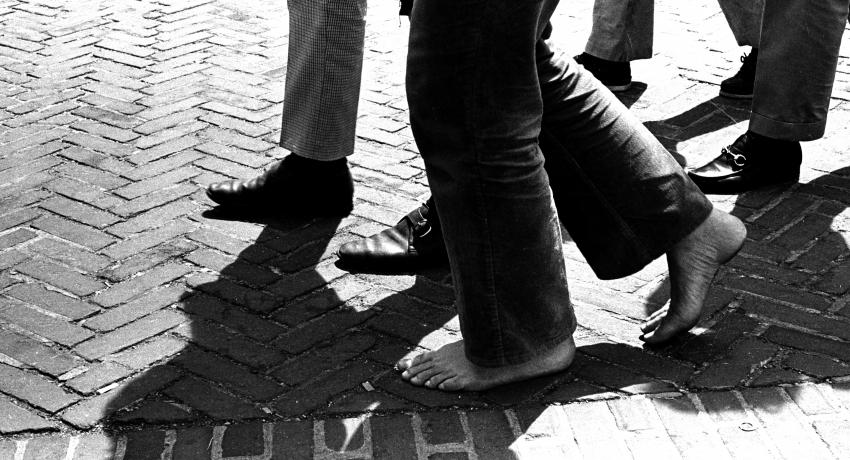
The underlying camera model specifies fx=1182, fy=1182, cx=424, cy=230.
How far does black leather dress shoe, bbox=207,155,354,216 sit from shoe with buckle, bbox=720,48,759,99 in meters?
1.78

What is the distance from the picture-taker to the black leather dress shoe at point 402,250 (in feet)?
11.5

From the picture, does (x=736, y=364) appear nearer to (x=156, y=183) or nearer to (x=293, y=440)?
(x=293, y=440)

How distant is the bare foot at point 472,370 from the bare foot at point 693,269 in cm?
28

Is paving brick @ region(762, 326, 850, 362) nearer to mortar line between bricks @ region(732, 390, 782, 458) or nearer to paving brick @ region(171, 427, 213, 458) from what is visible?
mortar line between bricks @ region(732, 390, 782, 458)

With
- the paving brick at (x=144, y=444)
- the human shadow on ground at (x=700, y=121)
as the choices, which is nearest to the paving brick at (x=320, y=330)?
the paving brick at (x=144, y=444)

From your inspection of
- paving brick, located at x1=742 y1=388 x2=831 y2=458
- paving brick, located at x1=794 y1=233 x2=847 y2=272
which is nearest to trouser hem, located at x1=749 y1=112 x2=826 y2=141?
paving brick, located at x1=794 y1=233 x2=847 y2=272

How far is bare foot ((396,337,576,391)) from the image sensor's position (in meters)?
2.84

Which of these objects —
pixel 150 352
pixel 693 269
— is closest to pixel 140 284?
pixel 150 352

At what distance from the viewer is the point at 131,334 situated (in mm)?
3150

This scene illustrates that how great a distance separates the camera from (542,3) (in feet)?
8.08

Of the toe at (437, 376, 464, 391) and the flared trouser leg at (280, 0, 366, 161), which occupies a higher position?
the flared trouser leg at (280, 0, 366, 161)

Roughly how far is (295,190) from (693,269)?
4.58 ft

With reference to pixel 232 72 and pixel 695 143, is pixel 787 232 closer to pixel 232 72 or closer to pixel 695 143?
pixel 695 143

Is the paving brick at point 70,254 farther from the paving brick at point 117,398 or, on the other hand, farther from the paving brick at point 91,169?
the paving brick at point 117,398
